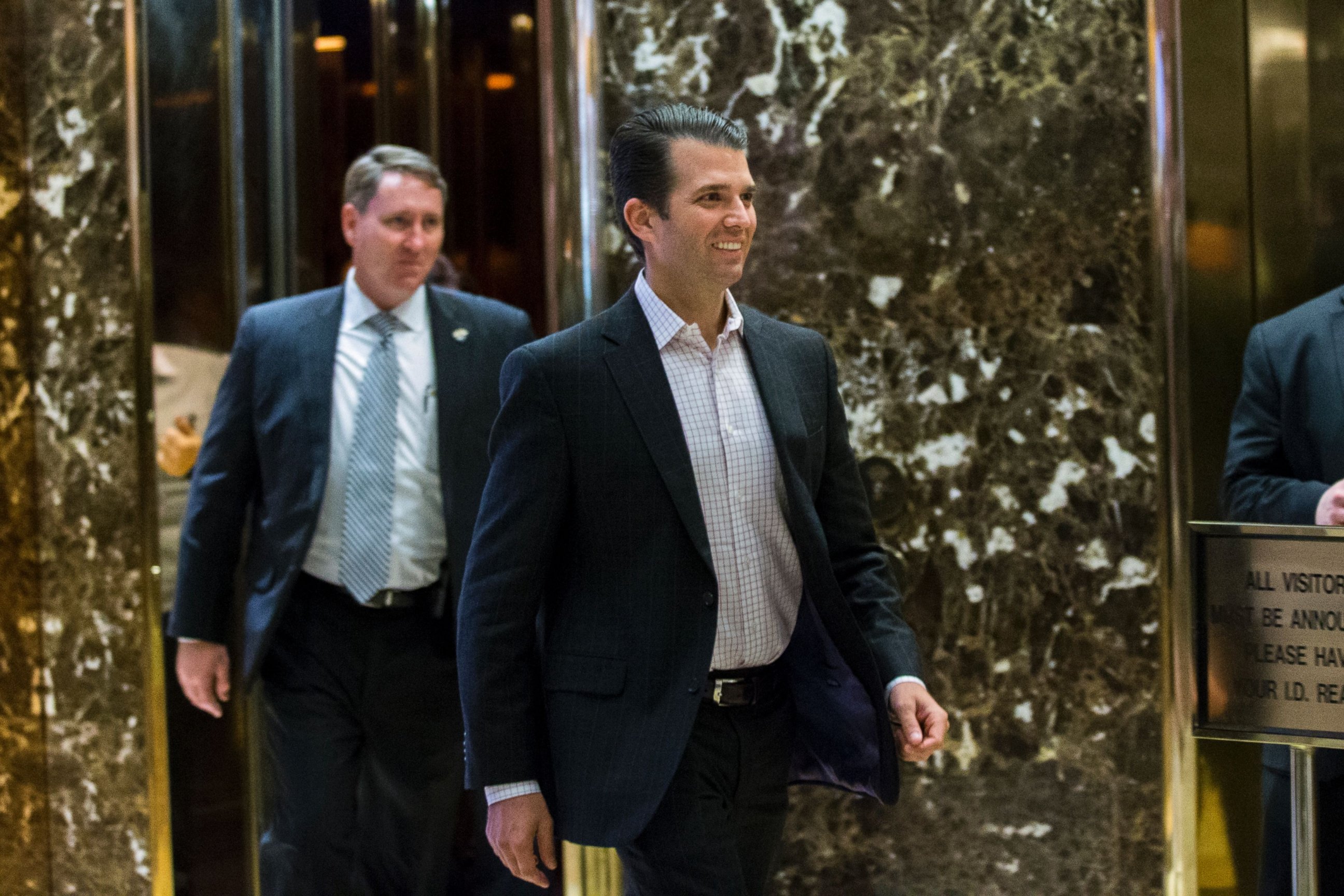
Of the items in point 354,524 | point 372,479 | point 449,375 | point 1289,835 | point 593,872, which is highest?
point 449,375

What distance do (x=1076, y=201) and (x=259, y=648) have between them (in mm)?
2130

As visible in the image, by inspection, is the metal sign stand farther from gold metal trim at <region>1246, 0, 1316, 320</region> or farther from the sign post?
gold metal trim at <region>1246, 0, 1316, 320</region>

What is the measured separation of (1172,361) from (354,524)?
189 cm

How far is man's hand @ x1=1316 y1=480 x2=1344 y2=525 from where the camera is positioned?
2.42m

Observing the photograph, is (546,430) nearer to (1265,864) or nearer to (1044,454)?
(1044,454)

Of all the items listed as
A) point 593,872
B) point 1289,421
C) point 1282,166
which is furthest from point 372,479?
point 1282,166

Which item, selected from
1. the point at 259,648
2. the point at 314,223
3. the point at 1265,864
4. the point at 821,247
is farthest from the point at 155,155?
the point at 1265,864

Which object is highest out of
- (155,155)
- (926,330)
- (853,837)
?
(155,155)

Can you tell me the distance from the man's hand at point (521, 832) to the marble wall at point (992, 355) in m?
1.31

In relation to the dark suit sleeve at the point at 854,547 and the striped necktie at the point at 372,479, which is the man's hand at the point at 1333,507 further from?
the striped necktie at the point at 372,479

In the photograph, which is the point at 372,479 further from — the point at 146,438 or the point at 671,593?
the point at 671,593

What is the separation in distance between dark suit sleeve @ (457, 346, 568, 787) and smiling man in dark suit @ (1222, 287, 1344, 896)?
1488 millimetres

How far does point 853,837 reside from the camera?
323 centimetres

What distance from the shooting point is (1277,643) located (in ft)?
7.07
